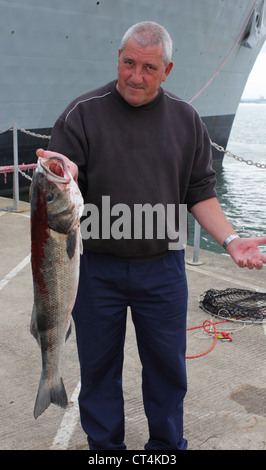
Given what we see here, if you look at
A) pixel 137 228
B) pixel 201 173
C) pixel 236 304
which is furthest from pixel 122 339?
pixel 236 304

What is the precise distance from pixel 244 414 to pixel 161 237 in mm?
1697

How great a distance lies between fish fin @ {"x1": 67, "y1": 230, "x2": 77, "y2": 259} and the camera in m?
2.08

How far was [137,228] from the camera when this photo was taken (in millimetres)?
2525

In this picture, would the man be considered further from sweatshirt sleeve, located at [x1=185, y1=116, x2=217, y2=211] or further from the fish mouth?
the fish mouth

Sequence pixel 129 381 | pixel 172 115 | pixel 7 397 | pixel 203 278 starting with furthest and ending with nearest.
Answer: pixel 203 278
pixel 129 381
pixel 7 397
pixel 172 115

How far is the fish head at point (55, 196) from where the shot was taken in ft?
6.41

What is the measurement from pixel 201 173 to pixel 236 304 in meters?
2.88

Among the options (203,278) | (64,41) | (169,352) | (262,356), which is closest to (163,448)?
(169,352)

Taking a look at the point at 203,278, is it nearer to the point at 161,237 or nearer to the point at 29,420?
the point at 29,420

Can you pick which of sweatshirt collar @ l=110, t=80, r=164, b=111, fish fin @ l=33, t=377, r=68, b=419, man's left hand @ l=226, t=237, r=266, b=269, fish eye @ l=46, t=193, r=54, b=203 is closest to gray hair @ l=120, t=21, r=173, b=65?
sweatshirt collar @ l=110, t=80, r=164, b=111

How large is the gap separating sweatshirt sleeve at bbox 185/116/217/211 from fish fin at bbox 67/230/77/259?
92 centimetres

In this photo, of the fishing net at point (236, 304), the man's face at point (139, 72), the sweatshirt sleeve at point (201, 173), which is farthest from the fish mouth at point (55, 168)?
the fishing net at point (236, 304)

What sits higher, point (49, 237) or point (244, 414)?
point (49, 237)

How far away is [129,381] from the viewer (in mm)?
3846
